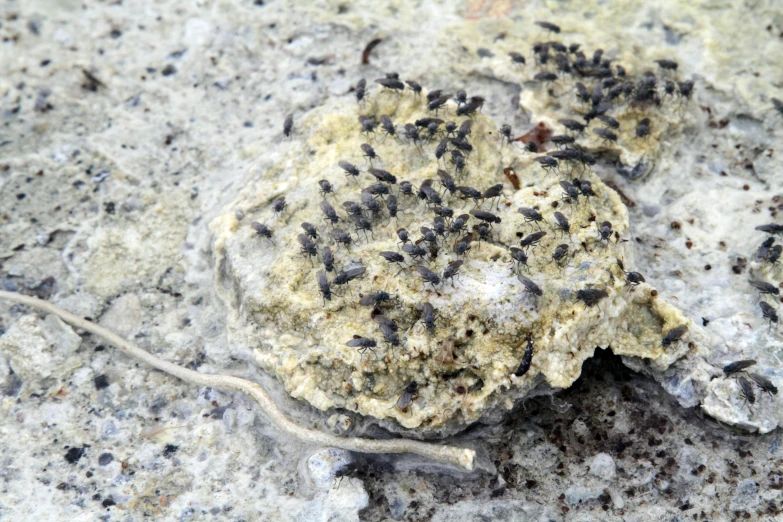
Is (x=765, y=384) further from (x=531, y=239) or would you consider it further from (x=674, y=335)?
(x=531, y=239)

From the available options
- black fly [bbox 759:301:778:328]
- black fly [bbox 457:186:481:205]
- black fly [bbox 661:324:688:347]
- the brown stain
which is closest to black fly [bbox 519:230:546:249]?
black fly [bbox 457:186:481:205]

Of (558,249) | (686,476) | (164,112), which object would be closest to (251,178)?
(164,112)

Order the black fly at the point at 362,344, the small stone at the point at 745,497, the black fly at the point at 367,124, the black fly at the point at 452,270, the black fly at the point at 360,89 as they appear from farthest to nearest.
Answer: the black fly at the point at 360,89
the black fly at the point at 367,124
the black fly at the point at 452,270
the black fly at the point at 362,344
the small stone at the point at 745,497

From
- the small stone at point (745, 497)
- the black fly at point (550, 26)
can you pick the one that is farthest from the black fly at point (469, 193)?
the small stone at point (745, 497)

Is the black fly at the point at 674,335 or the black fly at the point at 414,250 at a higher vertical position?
the black fly at the point at 414,250

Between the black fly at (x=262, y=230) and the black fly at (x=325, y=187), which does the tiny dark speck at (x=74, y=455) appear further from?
the black fly at (x=325, y=187)

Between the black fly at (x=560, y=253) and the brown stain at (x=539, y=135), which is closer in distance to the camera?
the black fly at (x=560, y=253)

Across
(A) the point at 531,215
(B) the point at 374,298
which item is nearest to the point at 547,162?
(A) the point at 531,215
